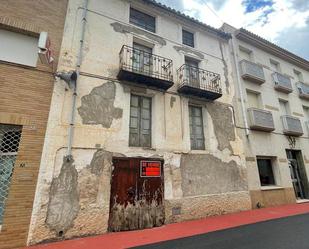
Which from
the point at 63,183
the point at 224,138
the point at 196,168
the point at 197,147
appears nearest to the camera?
the point at 63,183

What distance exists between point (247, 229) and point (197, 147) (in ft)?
10.5

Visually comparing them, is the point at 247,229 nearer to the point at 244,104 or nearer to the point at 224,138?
the point at 224,138

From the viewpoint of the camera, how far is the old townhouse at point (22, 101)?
451 centimetres

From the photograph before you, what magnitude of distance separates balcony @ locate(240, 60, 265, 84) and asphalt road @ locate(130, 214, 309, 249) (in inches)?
277

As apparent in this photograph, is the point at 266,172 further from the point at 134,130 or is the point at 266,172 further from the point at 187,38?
the point at 187,38

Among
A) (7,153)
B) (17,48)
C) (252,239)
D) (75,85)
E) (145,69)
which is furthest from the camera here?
(145,69)

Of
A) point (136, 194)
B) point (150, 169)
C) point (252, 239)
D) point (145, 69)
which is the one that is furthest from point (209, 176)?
point (145, 69)

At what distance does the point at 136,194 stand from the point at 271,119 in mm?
8053

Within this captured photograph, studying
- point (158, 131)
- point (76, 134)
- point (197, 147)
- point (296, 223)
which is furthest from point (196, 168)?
point (76, 134)

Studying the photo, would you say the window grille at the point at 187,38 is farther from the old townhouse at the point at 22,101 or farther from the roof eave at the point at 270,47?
the old townhouse at the point at 22,101

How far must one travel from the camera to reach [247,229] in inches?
211

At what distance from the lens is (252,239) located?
4.58 m

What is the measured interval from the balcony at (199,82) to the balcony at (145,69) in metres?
0.56

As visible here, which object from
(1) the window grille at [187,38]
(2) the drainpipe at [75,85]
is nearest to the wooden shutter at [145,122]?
(2) the drainpipe at [75,85]
